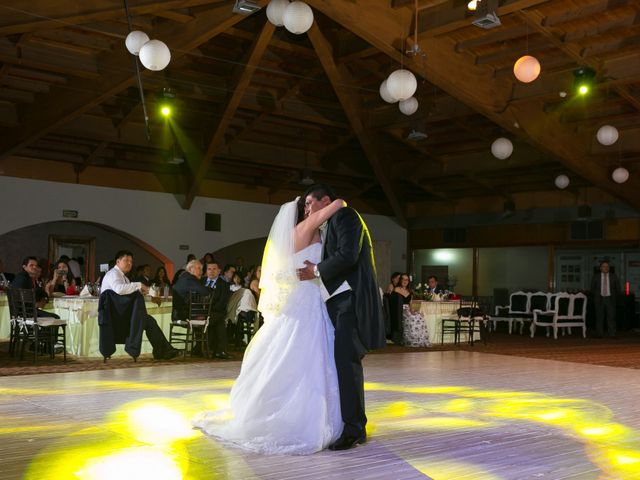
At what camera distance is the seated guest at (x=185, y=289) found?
8883 mm

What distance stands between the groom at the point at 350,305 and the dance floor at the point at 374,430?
0.23 m

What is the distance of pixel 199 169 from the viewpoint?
48.3ft

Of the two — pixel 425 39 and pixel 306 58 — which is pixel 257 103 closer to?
pixel 306 58

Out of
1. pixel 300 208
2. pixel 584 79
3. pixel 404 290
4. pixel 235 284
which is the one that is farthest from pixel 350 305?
pixel 404 290

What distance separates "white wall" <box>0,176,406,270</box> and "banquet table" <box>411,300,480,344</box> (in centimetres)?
621

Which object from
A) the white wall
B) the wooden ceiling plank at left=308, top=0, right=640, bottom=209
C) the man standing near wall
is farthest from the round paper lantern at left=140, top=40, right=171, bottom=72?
the man standing near wall

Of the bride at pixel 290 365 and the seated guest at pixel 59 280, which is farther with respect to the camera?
the seated guest at pixel 59 280

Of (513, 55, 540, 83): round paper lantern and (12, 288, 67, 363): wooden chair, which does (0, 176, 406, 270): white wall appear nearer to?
(12, 288, 67, 363): wooden chair

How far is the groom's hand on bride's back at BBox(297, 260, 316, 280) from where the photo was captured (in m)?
4.00

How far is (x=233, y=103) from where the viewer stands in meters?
12.1

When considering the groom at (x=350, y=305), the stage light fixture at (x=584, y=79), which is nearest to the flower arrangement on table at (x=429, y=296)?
the stage light fixture at (x=584, y=79)

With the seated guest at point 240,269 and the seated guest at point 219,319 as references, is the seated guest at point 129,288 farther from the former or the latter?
the seated guest at point 240,269

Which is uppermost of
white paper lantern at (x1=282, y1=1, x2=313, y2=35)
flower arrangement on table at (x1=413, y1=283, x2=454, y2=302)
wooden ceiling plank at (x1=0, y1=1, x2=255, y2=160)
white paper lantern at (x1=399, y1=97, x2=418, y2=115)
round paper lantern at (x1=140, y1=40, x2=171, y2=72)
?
wooden ceiling plank at (x1=0, y1=1, x2=255, y2=160)

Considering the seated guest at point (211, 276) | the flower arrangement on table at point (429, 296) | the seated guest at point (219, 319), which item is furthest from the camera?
the flower arrangement on table at point (429, 296)
